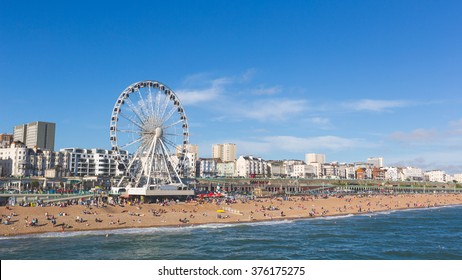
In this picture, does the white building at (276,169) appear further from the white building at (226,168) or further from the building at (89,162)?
the building at (89,162)

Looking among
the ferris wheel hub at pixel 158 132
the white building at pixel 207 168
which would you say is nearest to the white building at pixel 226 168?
the white building at pixel 207 168

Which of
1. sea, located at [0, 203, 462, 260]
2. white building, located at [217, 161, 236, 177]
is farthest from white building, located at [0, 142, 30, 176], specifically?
white building, located at [217, 161, 236, 177]

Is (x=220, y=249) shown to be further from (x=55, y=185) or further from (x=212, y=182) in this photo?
(x=212, y=182)

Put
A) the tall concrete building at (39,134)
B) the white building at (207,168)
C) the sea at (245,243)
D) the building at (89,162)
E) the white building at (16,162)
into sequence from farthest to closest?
the tall concrete building at (39,134) → the white building at (207,168) → the building at (89,162) → the white building at (16,162) → the sea at (245,243)

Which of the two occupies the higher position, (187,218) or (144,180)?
(144,180)

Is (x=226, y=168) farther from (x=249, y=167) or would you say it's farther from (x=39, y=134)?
(x=39, y=134)

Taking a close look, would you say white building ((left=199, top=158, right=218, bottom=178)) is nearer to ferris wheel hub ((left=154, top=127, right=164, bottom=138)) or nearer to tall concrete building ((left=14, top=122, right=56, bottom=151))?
tall concrete building ((left=14, top=122, right=56, bottom=151))
